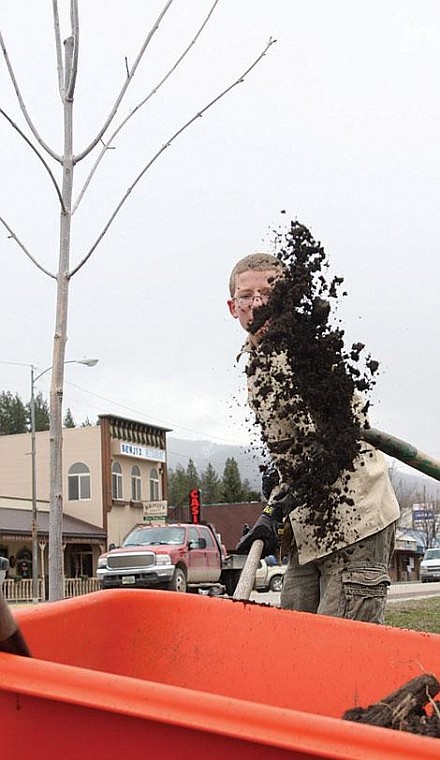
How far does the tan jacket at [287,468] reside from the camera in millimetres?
2736

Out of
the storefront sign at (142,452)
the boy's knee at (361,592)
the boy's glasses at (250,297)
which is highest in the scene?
the storefront sign at (142,452)

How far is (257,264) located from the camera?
2.84 m

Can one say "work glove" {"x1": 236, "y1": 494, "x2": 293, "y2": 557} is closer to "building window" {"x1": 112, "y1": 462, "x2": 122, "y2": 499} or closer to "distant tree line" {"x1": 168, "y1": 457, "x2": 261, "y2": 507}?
"building window" {"x1": 112, "y1": 462, "x2": 122, "y2": 499}

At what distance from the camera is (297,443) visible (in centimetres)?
274

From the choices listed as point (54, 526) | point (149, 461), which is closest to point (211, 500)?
point (149, 461)

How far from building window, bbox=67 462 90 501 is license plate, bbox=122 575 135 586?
2524cm

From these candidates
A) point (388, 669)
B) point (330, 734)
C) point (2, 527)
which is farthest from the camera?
point (2, 527)

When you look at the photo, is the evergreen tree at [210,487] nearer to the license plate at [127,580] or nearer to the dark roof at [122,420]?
the dark roof at [122,420]

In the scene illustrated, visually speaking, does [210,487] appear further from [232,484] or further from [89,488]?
[89,488]

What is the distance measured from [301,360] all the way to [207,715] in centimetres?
→ 169

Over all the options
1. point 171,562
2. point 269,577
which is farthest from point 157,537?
point 269,577

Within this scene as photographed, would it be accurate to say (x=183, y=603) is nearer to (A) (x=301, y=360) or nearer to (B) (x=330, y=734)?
(A) (x=301, y=360)

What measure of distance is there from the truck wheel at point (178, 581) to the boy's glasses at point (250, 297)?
1587 centimetres

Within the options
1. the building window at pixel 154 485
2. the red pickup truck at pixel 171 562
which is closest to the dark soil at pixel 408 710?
the red pickup truck at pixel 171 562
